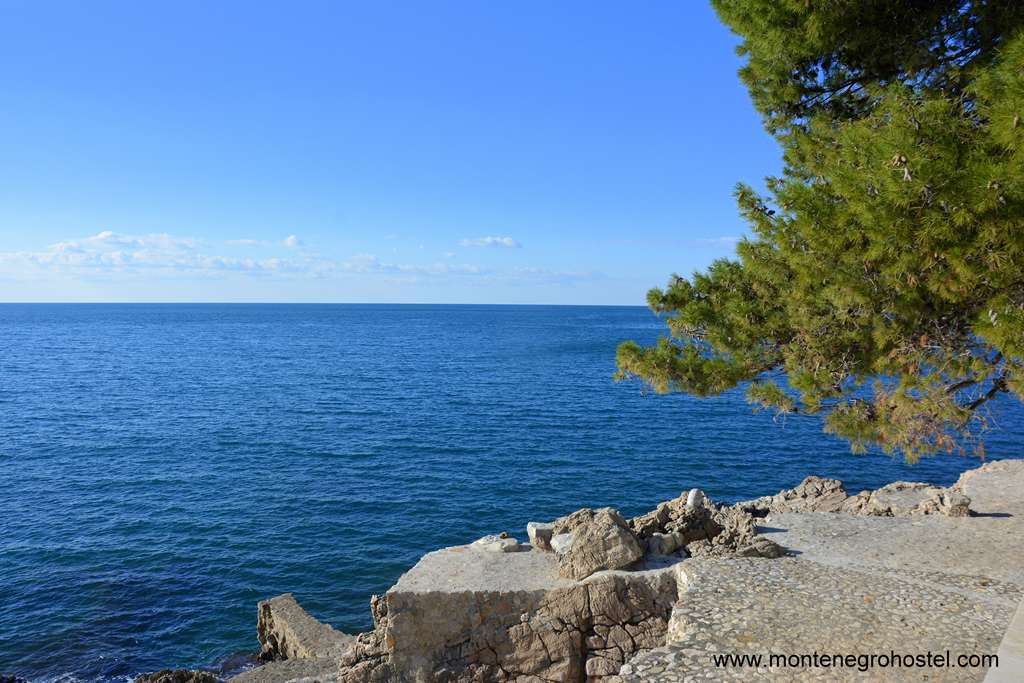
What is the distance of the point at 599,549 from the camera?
14.2 meters

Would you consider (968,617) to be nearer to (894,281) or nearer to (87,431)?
(894,281)

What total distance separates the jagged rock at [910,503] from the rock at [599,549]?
7.76m

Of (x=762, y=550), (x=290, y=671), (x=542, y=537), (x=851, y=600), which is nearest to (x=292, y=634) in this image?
(x=290, y=671)

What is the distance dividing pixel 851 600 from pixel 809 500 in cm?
870

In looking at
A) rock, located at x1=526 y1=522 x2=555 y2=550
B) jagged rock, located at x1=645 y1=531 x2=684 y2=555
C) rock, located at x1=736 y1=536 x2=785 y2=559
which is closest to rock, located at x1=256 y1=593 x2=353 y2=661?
rock, located at x1=526 y1=522 x2=555 y2=550

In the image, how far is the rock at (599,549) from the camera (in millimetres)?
14109

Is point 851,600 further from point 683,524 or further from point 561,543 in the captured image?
point 561,543

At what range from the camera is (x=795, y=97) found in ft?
49.1

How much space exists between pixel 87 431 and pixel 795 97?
4518cm

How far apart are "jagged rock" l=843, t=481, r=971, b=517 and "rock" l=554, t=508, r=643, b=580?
776 centimetres

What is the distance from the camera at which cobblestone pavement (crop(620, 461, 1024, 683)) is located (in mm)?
10492

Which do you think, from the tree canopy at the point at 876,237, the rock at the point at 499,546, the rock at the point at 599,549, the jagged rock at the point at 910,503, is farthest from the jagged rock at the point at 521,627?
the jagged rock at the point at 910,503

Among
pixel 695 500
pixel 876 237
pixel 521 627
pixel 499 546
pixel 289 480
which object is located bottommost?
pixel 289 480

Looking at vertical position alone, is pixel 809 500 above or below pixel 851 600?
below
